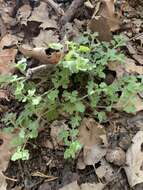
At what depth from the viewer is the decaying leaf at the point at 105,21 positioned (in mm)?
2543

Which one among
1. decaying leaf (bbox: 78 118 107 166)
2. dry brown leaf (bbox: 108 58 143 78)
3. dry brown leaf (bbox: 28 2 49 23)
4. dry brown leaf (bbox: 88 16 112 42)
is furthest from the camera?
dry brown leaf (bbox: 28 2 49 23)

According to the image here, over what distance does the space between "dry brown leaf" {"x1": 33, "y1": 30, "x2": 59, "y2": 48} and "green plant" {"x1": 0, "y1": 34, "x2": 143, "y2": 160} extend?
10.9 inches

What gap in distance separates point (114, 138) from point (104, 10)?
88cm

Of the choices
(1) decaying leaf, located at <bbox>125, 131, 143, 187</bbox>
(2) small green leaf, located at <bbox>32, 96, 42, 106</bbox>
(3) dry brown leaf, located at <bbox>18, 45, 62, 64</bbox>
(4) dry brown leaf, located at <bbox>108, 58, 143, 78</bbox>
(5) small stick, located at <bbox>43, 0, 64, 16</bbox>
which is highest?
(5) small stick, located at <bbox>43, 0, 64, 16</bbox>

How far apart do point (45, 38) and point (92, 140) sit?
79cm

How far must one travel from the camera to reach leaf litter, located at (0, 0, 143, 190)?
2150 millimetres

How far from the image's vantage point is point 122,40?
245 centimetres

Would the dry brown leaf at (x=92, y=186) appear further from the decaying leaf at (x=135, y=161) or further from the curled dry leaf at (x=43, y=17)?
the curled dry leaf at (x=43, y=17)

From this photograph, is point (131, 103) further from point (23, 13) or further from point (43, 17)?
point (23, 13)

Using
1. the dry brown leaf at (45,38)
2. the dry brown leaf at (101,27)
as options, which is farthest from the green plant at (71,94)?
the dry brown leaf at (45,38)

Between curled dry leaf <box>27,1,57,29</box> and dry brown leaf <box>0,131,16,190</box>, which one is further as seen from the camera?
curled dry leaf <box>27,1,57,29</box>

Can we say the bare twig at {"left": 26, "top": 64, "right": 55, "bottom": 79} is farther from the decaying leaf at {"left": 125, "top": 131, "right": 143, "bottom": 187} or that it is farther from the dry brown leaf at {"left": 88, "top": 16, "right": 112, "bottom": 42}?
the decaying leaf at {"left": 125, "top": 131, "right": 143, "bottom": 187}

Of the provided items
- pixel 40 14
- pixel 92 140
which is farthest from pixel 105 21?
pixel 92 140

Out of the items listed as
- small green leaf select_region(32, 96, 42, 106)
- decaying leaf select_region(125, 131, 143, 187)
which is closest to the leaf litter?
decaying leaf select_region(125, 131, 143, 187)
